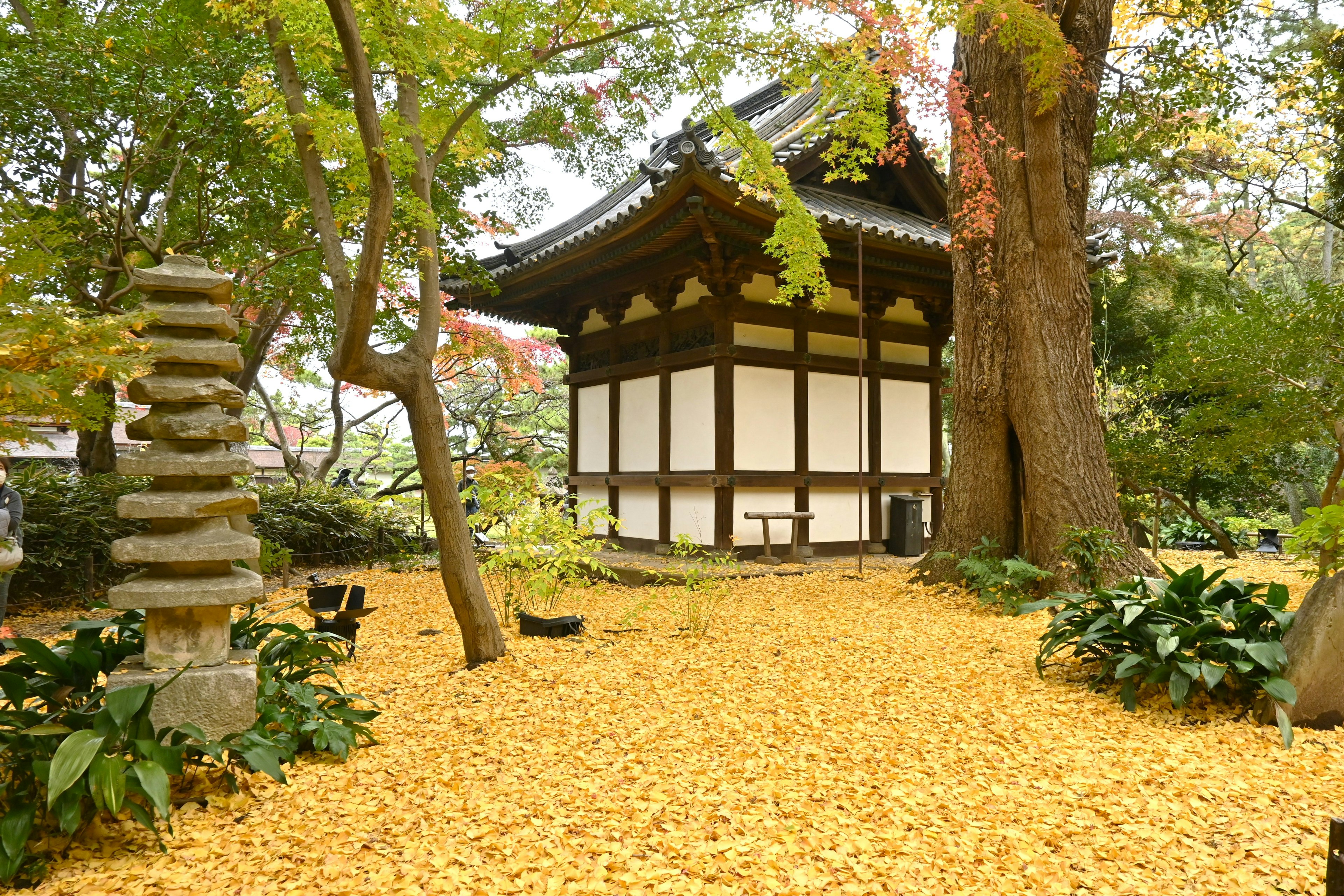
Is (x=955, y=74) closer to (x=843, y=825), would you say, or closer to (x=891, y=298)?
(x=891, y=298)

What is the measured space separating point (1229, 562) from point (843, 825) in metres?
8.81

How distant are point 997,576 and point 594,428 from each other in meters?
5.89

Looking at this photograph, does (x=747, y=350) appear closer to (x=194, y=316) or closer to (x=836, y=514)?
(x=836, y=514)

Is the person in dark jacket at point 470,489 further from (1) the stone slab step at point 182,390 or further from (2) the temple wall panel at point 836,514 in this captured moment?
(1) the stone slab step at point 182,390

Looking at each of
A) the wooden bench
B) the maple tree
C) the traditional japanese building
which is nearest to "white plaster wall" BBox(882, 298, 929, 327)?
the traditional japanese building

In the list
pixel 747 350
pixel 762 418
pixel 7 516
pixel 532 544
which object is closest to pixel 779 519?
pixel 762 418

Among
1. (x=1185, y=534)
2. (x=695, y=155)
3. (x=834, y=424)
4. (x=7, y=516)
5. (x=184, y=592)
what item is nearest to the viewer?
(x=184, y=592)

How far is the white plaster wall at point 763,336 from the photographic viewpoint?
27.6 ft

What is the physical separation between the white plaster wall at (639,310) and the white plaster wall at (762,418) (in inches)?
61.3

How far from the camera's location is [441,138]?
4.33 m

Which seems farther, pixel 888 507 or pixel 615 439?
pixel 615 439

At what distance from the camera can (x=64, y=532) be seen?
A: 666 centimetres

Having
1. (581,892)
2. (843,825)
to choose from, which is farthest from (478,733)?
(843,825)

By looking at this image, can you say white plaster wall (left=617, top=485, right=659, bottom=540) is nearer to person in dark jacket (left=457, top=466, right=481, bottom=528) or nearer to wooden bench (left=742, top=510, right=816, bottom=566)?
wooden bench (left=742, top=510, right=816, bottom=566)
